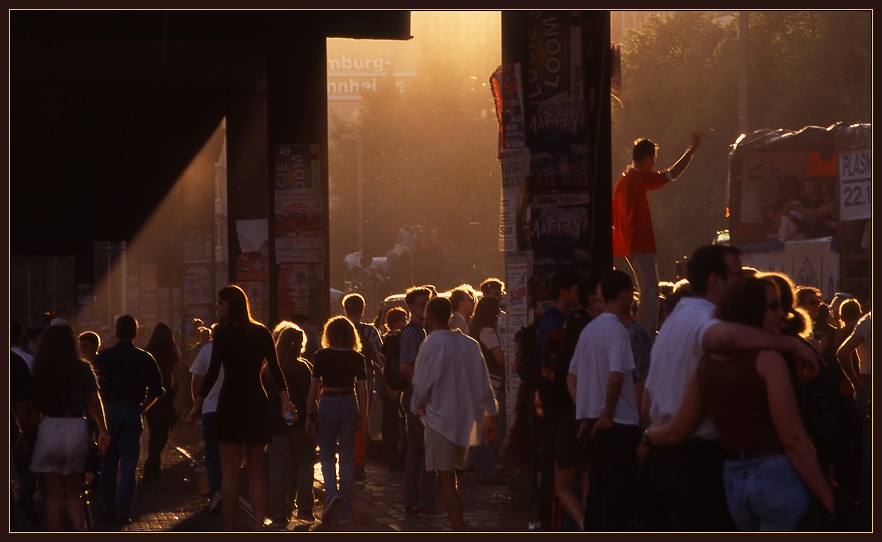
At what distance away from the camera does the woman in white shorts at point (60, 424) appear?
9.91m

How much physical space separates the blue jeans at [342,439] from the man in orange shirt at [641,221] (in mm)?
2415

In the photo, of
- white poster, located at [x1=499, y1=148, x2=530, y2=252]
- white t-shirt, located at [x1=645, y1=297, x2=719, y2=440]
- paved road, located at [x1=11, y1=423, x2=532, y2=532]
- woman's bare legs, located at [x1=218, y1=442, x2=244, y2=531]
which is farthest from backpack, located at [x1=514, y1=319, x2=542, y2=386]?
white t-shirt, located at [x1=645, y1=297, x2=719, y2=440]

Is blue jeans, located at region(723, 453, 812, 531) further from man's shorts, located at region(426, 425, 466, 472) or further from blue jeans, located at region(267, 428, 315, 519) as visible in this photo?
blue jeans, located at region(267, 428, 315, 519)

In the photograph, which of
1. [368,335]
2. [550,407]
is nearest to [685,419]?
[550,407]

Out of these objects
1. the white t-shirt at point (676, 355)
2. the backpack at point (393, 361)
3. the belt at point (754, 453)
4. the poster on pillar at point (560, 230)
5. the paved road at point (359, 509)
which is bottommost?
the paved road at point (359, 509)

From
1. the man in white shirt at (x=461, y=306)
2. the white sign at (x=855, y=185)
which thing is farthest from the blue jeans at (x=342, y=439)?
the white sign at (x=855, y=185)

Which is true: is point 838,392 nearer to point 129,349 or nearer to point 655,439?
point 655,439

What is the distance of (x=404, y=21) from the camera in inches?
709

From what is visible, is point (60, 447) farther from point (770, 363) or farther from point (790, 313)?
point (770, 363)

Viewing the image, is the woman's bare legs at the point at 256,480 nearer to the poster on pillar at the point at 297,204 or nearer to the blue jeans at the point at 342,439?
the blue jeans at the point at 342,439

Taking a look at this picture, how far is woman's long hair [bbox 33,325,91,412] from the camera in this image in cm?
996

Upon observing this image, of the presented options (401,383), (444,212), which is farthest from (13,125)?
(444,212)

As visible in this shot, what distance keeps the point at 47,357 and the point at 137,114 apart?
70.4ft

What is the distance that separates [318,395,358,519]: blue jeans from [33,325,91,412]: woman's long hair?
210 cm
